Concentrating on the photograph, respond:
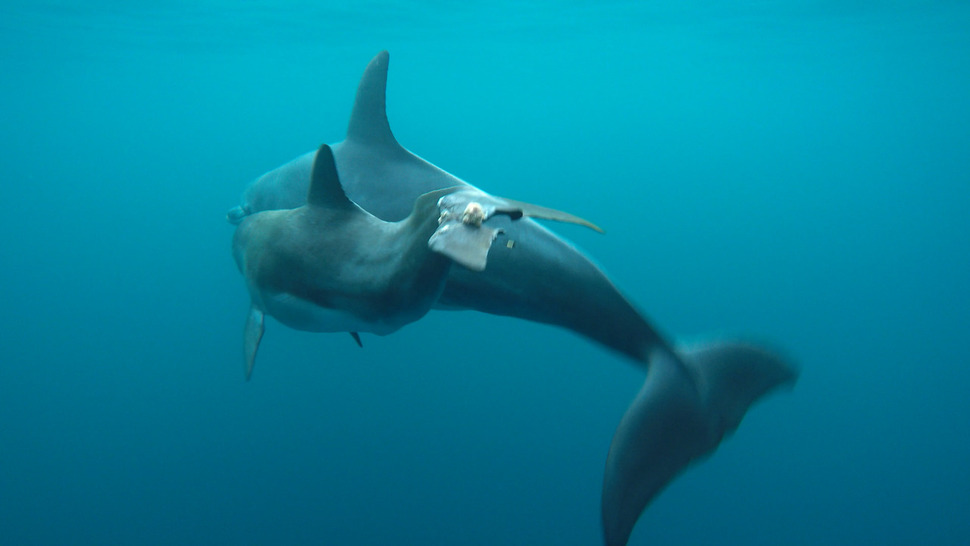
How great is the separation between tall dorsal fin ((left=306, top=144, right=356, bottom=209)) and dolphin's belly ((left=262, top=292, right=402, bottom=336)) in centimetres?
62

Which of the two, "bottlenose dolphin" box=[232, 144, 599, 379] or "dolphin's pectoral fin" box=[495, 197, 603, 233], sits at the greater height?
"dolphin's pectoral fin" box=[495, 197, 603, 233]

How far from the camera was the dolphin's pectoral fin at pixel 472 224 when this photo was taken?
5.54 ft

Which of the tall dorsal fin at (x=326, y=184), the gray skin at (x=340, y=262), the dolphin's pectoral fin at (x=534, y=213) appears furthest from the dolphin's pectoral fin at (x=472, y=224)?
the tall dorsal fin at (x=326, y=184)

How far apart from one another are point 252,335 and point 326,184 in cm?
207

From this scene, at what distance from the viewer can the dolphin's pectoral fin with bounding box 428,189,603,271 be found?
1.69 metres

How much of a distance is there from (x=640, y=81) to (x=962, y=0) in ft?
106

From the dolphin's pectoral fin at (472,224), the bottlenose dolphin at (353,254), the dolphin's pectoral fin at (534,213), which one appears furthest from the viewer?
the bottlenose dolphin at (353,254)

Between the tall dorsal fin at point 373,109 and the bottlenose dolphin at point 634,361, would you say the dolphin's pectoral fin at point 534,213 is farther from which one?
the tall dorsal fin at point 373,109

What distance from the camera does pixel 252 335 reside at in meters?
4.52

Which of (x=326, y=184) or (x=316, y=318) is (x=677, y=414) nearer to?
(x=316, y=318)

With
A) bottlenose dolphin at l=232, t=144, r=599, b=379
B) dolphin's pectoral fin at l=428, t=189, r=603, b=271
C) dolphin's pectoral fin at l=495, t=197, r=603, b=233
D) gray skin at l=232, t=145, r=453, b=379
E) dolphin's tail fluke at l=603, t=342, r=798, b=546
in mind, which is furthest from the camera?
dolphin's tail fluke at l=603, t=342, r=798, b=546

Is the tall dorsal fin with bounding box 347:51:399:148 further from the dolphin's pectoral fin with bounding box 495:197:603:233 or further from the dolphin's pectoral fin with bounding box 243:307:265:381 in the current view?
the dolphin's pectoral fin with bounding box 495:197:603:233

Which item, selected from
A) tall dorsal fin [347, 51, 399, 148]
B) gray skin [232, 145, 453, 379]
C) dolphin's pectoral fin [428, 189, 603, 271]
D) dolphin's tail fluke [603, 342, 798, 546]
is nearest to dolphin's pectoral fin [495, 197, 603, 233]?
dolphin's pectoral fin [428, 189, 603, 271]

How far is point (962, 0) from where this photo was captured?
54.1ft
